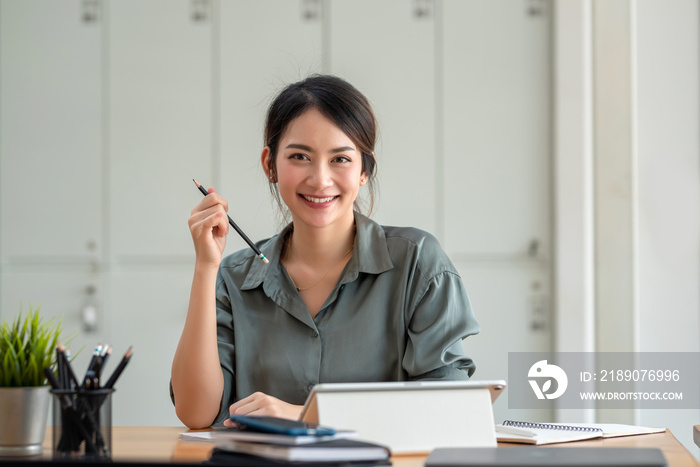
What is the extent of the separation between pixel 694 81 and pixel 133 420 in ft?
8.25

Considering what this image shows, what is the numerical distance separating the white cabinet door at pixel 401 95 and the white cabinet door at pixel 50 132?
3.63ft

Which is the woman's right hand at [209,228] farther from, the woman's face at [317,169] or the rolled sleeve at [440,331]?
the rolled sleeve at [440,331]

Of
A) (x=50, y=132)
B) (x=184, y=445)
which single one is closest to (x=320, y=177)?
(x=184, y=445)

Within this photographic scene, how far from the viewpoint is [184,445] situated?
1.14m

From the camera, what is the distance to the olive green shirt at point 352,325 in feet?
5.19

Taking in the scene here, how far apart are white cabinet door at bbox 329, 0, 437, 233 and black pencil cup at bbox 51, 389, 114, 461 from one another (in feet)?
6.69

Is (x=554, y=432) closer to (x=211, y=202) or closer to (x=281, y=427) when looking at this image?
(x=281, y=427)

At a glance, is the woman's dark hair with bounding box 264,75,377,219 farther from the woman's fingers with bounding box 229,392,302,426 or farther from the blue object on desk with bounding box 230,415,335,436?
the blue object on desk with bounding box 230,415,335,436

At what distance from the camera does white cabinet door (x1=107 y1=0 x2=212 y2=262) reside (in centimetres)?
303

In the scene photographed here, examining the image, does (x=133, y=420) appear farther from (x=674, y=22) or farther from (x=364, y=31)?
(x=674, y=22)

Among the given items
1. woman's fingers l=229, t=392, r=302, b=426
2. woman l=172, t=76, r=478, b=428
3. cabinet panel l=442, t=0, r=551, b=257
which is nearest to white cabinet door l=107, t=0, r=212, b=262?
cabinet panel l=442, t=0, r=551, b=257

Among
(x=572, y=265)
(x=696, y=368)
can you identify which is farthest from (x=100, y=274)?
(x=696, y=368)

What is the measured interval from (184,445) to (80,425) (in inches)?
9.0

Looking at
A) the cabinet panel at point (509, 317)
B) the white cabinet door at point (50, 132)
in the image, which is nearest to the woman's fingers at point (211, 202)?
the cabinet panel at point (509, 317)
